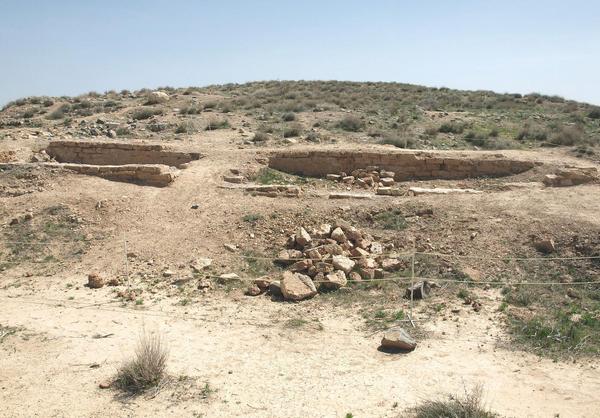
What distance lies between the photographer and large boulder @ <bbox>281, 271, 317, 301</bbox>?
8.24 m

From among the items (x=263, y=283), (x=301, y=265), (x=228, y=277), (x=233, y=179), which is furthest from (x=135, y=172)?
(x=301, y=265)

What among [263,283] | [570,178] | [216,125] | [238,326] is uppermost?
[216,125]

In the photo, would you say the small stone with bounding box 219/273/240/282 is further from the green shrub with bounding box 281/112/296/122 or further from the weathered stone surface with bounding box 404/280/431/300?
the green shrub with bounding box 281/112/296/122

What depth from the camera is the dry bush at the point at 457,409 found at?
194 inches

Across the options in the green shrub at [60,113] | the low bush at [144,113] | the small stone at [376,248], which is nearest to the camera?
the small stone at [376,248]

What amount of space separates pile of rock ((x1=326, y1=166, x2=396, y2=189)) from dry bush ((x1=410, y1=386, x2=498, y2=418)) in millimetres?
7804

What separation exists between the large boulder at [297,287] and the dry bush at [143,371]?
8.70 ft

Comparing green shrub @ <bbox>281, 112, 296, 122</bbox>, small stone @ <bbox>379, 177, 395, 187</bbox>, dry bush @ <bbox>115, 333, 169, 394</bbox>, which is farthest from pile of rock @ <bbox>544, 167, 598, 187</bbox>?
green shrub @ <bbox>281, 112, 296, 122</bbox>

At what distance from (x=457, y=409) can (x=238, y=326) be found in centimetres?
347

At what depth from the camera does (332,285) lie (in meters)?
A: 8.48

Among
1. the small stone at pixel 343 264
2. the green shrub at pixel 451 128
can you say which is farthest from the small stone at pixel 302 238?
the green shrub at pixel 451 128

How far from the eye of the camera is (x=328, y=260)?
29.5 ft

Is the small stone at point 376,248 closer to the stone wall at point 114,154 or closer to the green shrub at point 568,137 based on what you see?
the stone wall at point 114,154

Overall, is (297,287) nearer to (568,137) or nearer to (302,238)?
(302,238)
